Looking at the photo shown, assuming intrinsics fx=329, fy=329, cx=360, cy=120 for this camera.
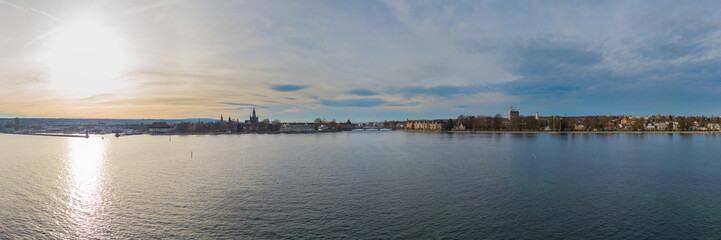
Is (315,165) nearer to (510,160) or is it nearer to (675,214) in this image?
(510,160)

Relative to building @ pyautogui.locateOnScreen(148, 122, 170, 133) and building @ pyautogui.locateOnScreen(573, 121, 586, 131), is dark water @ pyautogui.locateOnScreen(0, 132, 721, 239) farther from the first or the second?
building @ pyautogui.locateOnScreen(148, 122, 170, 133)

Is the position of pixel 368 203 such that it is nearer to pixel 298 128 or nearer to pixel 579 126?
pixel 298 128

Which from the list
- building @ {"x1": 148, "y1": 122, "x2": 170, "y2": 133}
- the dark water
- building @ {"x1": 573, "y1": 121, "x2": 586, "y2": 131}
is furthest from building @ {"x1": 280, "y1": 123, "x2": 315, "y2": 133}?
the dark water

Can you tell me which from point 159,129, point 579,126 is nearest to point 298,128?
point 159,129

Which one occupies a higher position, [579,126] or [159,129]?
[579,126]

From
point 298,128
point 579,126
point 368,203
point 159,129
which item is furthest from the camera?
point 298,128

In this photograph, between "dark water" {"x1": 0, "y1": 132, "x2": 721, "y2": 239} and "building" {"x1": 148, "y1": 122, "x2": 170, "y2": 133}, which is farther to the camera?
"building" {"x1": 148, "y1": 122, "x2": 170, "y2": 133}

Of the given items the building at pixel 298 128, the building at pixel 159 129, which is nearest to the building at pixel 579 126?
the building at pixel 298 128

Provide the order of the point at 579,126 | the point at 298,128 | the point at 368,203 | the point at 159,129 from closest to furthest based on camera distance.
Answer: the point at 368,203
the point at 579,126
the point at 159,129
the point at 298,128

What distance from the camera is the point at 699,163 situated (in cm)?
3856

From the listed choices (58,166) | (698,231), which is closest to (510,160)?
(698,231)

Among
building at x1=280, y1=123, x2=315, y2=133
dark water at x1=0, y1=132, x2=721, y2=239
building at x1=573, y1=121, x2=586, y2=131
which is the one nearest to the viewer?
dark water at x1=0, y1=132, x2=721, y2=239

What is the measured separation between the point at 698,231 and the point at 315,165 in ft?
102

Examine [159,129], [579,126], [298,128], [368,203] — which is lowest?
[368,203]
